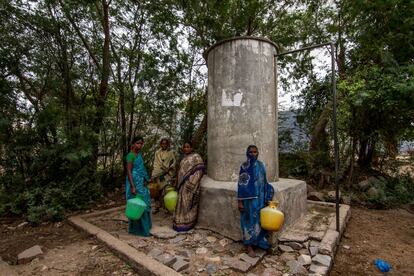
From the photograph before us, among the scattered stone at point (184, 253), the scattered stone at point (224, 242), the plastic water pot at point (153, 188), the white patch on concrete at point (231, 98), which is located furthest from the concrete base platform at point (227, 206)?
the plastic water pot at point (153, 188)

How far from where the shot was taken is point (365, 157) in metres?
8.82

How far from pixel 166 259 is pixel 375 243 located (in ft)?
11.3

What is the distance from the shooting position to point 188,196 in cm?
404

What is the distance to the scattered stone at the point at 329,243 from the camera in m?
3.20

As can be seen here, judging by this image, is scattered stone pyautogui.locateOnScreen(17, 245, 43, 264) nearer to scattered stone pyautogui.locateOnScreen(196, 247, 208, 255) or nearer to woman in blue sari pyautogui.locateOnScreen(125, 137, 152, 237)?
woman in blue sari pyautogui.locateOnScreen(125, 137, 152, 237)

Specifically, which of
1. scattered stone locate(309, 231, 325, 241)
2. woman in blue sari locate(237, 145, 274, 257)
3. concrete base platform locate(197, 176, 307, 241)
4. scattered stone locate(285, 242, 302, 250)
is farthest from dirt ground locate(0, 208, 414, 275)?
woman in blue sari locate(237, 145, 274, 257)

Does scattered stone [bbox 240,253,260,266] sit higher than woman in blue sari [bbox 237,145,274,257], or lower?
lower

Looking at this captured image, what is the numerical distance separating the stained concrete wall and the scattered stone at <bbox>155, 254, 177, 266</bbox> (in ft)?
5.02

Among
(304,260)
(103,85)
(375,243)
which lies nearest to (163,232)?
(304,260)

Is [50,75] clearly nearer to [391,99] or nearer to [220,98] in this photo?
[220,98]

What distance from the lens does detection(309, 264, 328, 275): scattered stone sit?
9.08 ft

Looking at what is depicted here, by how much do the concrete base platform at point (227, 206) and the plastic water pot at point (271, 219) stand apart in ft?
1.65

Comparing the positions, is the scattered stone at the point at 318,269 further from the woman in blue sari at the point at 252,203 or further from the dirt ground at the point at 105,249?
the woman in blue sari at the point at 252,203

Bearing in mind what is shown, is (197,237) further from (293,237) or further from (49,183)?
(49,183)
